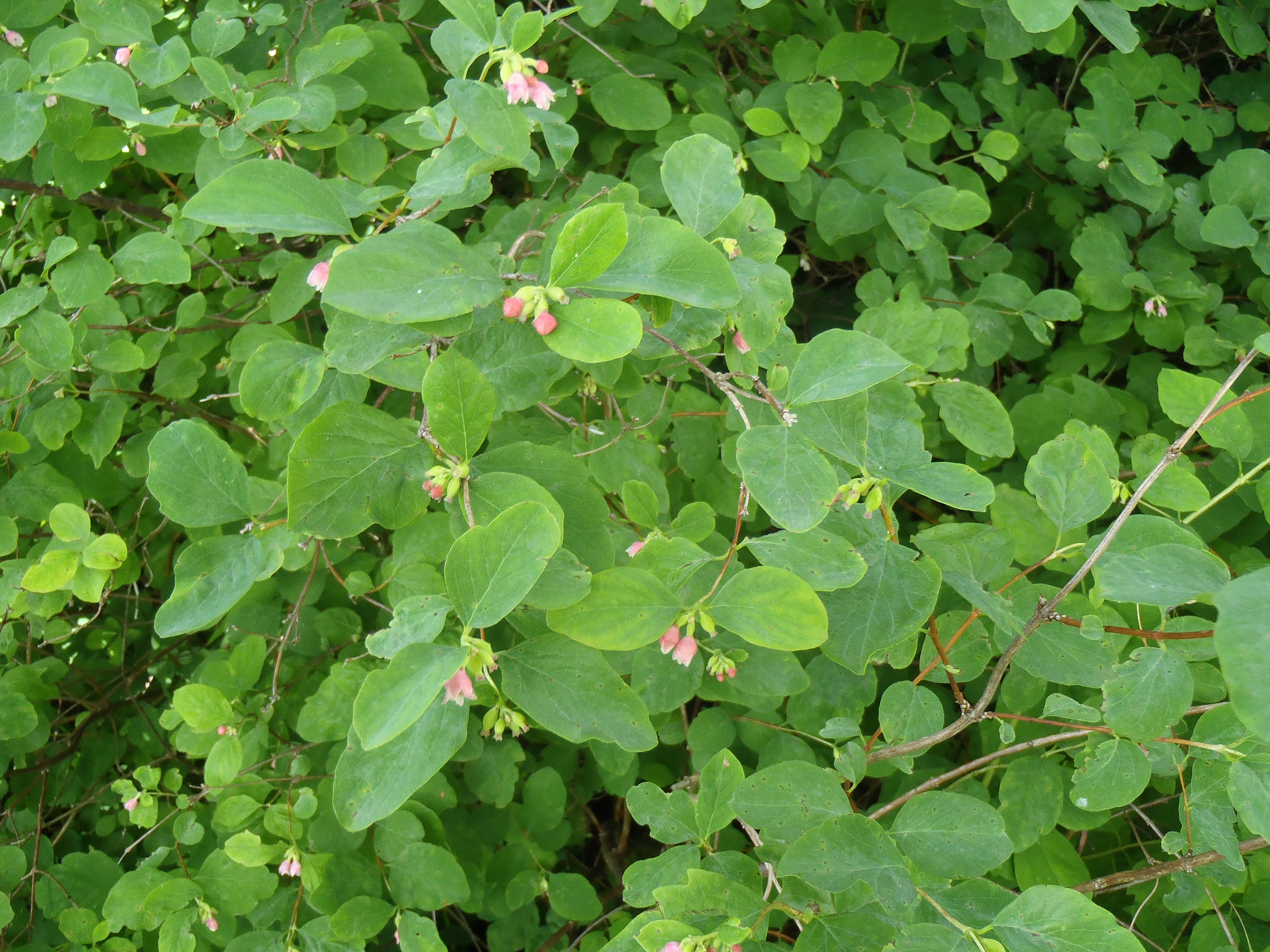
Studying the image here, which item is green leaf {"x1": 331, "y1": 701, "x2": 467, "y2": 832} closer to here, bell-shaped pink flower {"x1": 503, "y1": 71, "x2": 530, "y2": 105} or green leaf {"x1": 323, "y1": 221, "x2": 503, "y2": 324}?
green leaf {"x1": 323, "y1": 221, "x2": 503, "y2": 324}

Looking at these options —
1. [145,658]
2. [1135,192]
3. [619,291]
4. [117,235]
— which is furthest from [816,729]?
[117,235]

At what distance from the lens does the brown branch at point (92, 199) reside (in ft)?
5.49

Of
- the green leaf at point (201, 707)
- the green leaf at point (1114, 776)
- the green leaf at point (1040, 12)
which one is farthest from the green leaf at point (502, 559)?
the green leaf at point (1040, 12)

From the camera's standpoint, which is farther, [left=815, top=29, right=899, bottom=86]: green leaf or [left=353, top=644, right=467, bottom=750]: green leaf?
[left=815, top=29, right=899, bottom=86]: green leaf

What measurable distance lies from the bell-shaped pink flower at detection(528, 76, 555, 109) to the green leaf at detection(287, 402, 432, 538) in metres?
0.39

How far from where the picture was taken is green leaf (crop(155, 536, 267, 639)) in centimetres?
94

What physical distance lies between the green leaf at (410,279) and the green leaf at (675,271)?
0.36 ft

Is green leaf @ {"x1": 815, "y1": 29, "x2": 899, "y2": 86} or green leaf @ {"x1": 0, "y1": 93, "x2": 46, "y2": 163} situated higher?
green leaf @ {"x1": 815, "y1": 29, "x2": 899, "y2": 86}

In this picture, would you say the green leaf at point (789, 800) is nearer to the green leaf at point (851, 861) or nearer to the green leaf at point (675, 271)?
the green leaf at point (851, 861)

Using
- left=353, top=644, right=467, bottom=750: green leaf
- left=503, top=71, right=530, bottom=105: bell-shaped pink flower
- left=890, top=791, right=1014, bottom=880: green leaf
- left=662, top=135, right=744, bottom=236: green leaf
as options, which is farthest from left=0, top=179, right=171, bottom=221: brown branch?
left=890, top=791, right=1014, bottom=880: green leaf

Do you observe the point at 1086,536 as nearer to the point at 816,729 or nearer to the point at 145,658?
the point at 816,729

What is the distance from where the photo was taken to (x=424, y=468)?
0.92m

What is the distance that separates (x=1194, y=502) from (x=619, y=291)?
35.8 inches

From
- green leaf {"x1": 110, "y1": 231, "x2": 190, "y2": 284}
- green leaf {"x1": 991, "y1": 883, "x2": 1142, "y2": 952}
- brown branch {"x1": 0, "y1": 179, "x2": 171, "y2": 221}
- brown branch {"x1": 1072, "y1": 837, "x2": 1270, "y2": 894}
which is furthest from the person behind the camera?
brown branch {"x1": 0, "y1": 179, "x2": 171, "y2": 221}
